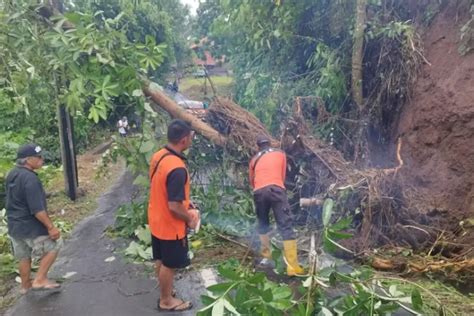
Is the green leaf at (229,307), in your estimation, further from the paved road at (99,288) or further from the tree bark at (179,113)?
the tree bark at (179,113)

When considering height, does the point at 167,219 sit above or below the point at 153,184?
below

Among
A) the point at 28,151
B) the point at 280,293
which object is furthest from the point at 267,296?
the point at 28,151

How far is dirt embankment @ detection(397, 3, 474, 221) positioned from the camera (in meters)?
5.86

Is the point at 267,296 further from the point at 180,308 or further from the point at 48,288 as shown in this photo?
the point at 48,288

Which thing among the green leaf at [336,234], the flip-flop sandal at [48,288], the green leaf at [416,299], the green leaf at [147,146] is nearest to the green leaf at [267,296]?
the green leaf at [336,234]

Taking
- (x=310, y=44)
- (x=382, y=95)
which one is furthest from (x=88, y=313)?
(x=310, y=44)

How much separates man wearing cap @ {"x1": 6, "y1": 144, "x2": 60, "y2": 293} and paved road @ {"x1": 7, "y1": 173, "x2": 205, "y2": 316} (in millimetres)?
375

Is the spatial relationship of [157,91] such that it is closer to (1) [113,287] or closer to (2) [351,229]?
(1) [113,287]

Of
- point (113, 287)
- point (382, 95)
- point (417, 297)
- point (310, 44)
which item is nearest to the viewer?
point (417, 297)

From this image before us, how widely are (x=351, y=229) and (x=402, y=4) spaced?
13.6 ft

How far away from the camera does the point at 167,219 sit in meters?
4.40

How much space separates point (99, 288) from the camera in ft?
17.4

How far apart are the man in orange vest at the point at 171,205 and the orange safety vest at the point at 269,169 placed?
1.33 meters

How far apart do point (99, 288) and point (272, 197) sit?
2.23 m
